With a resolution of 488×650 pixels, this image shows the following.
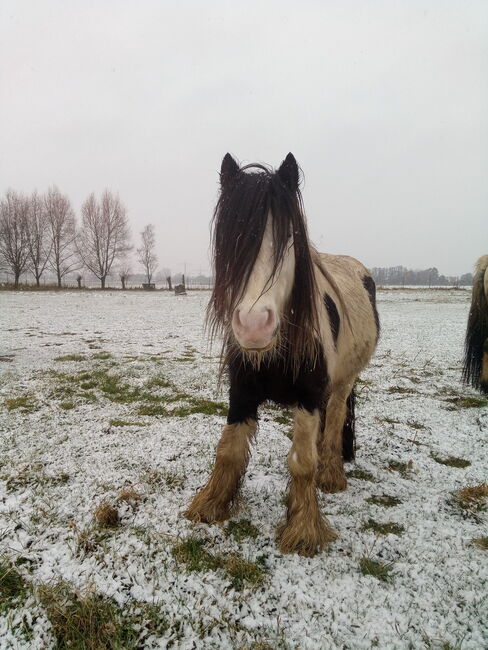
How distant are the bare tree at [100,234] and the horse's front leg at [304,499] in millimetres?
40854

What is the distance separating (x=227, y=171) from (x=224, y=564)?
2.26 metres

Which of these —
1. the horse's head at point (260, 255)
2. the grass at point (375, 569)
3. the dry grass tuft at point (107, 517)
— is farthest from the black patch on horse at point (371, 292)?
the dry grass tuft at point (107, 517)

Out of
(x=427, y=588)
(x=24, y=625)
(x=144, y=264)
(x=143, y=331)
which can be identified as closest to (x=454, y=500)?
(x=427, y=588)

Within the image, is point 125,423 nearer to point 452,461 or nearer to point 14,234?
point 452,461

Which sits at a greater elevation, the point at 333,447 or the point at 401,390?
the point at 333,447

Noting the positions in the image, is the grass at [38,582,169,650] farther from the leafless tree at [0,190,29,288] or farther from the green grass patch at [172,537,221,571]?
the leafless tree at [0,190,29,288]

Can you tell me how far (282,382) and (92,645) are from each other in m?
1.50

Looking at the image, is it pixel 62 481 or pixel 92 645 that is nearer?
pixel 92 645

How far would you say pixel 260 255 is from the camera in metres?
1.73

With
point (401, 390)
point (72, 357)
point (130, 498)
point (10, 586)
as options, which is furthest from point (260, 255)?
point (72, 357)

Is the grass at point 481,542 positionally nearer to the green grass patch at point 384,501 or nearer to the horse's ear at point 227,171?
the green grass patch at point 384,501

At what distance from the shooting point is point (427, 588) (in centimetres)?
181

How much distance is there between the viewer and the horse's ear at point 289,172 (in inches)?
74.6

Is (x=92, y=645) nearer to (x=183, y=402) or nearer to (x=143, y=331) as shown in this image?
(x=183, y=402)
